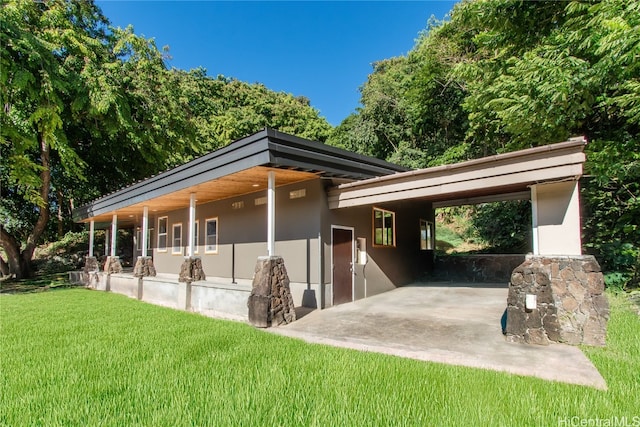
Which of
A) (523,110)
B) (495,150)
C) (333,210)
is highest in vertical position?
(495,150)

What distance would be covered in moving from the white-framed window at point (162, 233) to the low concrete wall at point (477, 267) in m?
10.0

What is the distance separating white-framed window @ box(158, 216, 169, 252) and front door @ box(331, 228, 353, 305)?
324 inches

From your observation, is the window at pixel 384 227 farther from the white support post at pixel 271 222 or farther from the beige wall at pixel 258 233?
the white support post at pixel 271 222

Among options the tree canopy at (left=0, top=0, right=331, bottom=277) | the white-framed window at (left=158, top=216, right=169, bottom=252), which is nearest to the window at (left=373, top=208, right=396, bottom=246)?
the white-framed window at (left=158, top=216, right=169, bottom=252)

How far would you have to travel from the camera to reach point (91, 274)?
43.1ft

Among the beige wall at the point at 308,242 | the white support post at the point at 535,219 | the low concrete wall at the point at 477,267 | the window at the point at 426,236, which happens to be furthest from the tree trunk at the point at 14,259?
the white support post at the point at 535,219

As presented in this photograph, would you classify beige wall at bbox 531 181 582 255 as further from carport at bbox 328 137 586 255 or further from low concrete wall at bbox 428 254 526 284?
low concrete wall at bbox 428 254 526 284

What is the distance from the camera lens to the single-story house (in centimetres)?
494

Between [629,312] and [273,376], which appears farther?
[629,312]

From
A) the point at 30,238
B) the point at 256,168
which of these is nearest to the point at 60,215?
the point at 30,238

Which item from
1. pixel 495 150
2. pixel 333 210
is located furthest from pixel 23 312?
pixel 495 150

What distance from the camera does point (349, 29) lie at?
15.3 m

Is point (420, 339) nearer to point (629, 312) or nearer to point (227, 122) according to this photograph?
point (629, 312)

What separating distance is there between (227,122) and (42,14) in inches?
522
